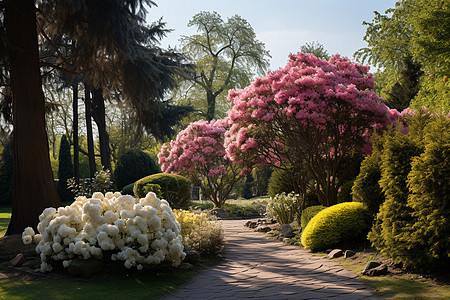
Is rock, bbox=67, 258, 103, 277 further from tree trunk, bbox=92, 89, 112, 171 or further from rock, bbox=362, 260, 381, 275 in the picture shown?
tree trunk, bbox=92, 89, 112, 171

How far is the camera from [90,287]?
200 inches

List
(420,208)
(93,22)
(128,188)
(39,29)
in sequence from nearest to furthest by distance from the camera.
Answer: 1. (420,208)
2. (93,22)
3. (39,29)
4. (128,188)

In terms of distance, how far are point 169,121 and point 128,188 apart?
439 cm

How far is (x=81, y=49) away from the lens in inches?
360

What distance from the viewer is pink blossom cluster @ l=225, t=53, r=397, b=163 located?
30.8ft

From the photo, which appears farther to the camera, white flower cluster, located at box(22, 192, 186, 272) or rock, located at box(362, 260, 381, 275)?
rock, located at box(362, 260, 381, 275)

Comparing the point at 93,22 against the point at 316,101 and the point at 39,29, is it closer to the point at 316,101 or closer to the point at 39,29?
the point at 39,29

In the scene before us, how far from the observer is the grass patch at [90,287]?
15.6 ft

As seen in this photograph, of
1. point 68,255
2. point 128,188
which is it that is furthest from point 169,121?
point 68,255

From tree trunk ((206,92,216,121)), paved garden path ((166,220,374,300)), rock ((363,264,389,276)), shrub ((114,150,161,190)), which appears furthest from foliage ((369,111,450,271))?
tree trunk ((206,92,216,121))

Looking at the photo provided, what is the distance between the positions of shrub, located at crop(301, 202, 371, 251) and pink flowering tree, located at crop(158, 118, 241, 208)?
29.7 feet

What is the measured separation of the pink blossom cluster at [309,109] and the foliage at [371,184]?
247cm

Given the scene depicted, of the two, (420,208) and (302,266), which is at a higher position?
(420,208)

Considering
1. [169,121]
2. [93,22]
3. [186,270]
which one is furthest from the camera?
[169,121]
